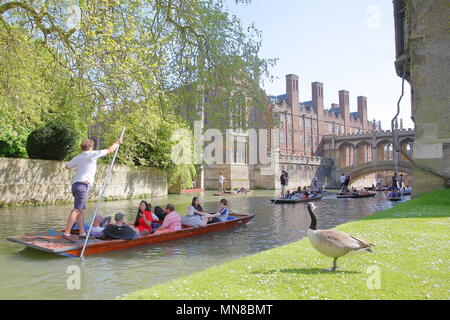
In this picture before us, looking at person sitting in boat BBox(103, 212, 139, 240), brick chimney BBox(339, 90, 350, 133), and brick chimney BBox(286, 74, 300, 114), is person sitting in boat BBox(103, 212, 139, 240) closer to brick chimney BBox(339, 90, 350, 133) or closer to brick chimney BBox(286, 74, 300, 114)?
brick chimney BBox(286, 74, 300, 114)

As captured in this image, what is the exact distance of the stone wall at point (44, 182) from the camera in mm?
Result: 15109

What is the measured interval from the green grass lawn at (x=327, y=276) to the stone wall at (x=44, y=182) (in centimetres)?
1278

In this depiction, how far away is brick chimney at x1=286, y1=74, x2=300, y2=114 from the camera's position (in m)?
57.0

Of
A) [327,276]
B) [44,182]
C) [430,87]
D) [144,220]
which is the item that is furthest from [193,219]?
[430,87]

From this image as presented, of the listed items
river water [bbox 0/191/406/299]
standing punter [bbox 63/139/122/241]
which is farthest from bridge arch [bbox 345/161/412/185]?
standing punter [bbox 63/139/122/241]

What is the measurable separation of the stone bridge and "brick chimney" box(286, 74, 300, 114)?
30.8ft

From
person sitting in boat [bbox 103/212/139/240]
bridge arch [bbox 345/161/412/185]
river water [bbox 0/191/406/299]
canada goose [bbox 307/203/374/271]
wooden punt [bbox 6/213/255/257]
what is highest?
→ bridge arch [bbox 345/161/412/185]

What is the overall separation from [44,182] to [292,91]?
45.7m

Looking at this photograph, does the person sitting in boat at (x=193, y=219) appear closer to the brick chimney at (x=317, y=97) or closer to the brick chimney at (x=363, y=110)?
the brick chimney at (x=317, y=97)

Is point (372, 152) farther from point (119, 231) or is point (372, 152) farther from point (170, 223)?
point (119, 231)

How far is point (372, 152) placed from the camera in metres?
59.1

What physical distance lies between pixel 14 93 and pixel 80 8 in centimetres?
347

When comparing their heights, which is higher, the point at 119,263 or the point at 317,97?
the point at 317,97
